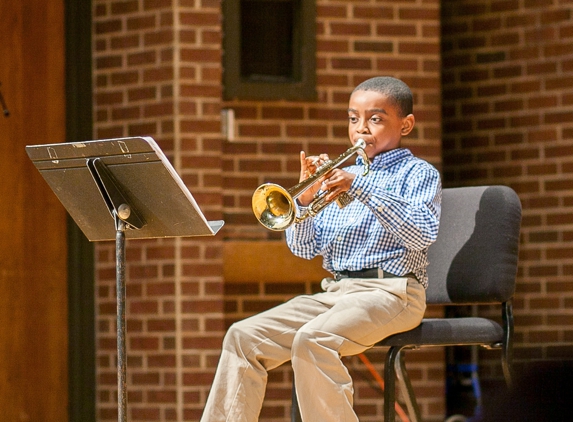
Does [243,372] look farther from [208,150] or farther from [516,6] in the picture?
[516,6]

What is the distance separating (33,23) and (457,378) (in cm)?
284

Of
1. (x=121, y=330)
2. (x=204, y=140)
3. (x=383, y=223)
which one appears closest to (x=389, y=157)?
(x=383, y=223)

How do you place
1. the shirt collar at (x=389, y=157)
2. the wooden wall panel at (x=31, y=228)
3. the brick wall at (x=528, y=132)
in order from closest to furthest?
1. the shirt collar at (x=389, y=157)
2. the wooden wall panel at (x=31, y=228)
3. the brick wall at (x=528, y=132)

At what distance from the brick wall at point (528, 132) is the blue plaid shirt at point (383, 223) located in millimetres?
1810

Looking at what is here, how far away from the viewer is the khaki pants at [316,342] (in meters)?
2.63

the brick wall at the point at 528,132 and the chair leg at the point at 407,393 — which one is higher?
the brick wall at the point at 528,132

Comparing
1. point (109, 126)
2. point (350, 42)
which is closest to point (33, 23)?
point (109, 126)

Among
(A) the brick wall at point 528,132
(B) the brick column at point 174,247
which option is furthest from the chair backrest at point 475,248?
(A) the brick wall at point 528,132

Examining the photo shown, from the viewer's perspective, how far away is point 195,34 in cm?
423

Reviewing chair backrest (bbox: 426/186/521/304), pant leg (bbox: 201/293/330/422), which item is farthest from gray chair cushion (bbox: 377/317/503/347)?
pant leg (bbox: 201/293/330/422)

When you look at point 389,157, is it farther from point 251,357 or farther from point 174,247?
point 174,247

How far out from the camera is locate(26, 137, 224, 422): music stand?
8.45 feet

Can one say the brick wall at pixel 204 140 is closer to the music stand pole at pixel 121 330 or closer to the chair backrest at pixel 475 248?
the chair backrest at pixel 475 248

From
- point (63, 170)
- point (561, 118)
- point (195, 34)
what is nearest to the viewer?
point (63, 170)
